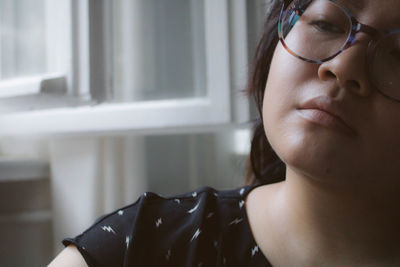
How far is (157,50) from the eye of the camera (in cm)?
125

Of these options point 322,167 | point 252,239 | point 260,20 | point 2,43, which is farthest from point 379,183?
point 2,43

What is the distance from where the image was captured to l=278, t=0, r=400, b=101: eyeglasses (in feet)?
1.91

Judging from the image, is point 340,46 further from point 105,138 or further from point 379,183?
point 105,138

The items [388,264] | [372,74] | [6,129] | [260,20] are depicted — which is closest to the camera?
[372,74]

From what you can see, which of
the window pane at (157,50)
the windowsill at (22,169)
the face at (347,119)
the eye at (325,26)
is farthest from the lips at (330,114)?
the windowsill at (22,169)

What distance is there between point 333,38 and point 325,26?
0.03 metres

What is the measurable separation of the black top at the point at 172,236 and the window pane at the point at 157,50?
45 centimetres

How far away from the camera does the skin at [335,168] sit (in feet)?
1.95

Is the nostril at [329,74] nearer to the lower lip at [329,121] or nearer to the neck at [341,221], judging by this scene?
the lower lip at [329,121]

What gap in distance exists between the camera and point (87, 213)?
119 cm

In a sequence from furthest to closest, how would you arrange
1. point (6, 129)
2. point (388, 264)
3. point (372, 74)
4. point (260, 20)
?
point (6, 129), point (260, 20), point (388, 264), point (372, 74)

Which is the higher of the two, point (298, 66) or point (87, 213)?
point (298, 66)

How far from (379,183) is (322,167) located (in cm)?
12

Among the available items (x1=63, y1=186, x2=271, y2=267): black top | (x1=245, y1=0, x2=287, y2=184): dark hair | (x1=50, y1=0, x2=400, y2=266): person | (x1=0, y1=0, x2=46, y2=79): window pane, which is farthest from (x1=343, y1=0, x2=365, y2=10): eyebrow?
(x1=0, y1=0, x2=46, y2=79): window pane
